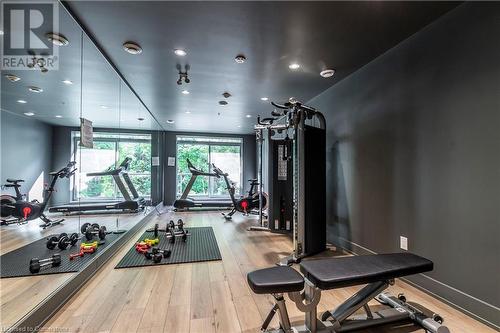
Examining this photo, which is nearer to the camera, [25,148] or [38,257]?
[25,148]

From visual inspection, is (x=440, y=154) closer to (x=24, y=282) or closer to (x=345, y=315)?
(x=345, y=315)

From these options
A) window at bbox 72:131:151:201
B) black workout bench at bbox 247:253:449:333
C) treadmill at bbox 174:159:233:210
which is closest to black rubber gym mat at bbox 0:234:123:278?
window at bbox 72:131:151:201

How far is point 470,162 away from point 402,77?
3.76ft

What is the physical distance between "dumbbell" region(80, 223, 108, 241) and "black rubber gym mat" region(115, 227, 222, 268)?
18.5 inches

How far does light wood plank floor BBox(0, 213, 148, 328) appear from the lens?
174 cm

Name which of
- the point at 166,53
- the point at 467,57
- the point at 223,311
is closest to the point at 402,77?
the point at 467,57

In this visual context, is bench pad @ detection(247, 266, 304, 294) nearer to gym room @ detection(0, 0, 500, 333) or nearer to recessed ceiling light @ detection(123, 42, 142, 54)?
gym room @ detection(0, 0, 500, 333)

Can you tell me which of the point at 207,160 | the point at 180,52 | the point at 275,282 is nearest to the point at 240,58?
the point at 180,52

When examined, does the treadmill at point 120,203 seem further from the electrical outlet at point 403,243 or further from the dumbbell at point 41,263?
the electrical outlet at point 403,243

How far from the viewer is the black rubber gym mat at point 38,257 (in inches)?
91.4

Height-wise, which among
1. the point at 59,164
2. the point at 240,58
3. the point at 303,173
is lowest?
the point at 303,173

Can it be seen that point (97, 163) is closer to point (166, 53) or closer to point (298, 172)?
point (166, 53)

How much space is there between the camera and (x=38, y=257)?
2.68 metres

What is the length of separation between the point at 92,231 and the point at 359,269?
12.0 ft
